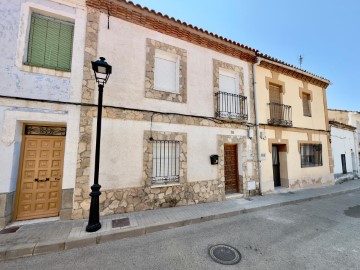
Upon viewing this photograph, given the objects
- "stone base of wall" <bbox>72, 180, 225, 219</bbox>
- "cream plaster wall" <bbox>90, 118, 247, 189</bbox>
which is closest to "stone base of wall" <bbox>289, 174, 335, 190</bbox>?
"stone base of wall" <bbox>72, 180, 225, 219</bbox>

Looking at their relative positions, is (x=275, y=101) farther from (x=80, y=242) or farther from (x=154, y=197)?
(x=80, y=242)

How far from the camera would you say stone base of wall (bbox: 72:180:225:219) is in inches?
195

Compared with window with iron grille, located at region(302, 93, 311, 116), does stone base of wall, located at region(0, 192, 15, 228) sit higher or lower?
lower

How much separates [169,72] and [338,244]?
658cm

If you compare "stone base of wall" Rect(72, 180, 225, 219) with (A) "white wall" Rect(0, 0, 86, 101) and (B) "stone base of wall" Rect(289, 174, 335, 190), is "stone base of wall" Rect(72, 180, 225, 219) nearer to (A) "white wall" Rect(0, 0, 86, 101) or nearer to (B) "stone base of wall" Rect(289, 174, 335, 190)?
(A) "white wall" Rect(0, 0, 86, 101)

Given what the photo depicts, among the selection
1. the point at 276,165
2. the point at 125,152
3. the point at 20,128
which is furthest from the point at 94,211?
the point at 276,165

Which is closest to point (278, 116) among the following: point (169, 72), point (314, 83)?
point (314, 83)

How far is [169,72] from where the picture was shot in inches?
254

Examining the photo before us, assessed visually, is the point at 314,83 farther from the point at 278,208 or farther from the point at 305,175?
the point at 278,208

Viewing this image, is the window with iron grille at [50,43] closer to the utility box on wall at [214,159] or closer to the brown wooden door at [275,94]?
the utility box on wall at [214,159]

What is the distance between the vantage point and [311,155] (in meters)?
9.95

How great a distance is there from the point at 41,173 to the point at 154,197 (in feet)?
10.5

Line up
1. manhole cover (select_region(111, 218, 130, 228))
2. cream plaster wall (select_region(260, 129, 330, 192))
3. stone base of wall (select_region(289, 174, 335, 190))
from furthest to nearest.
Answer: stone base of wall (select_region(289, 174, 335, 190)) → cream plaster wall (select_region(260, 129, 330, 192)) → manhole cover (select_region(111, 218, 130, 228))

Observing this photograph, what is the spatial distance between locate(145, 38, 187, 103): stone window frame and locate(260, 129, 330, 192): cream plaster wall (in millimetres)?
4465
